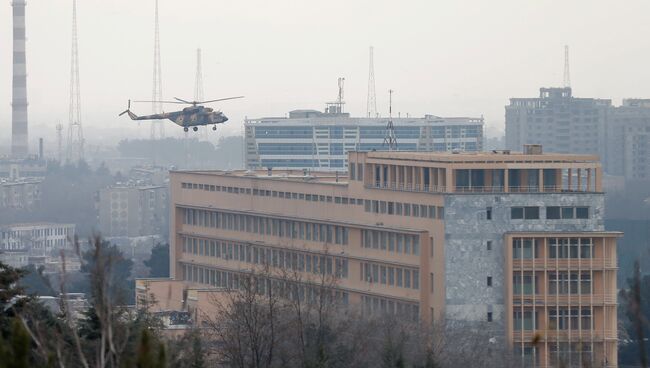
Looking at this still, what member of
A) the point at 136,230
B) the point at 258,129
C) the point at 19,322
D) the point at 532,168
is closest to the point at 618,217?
the point at 258,129

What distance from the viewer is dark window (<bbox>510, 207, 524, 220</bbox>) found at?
163 ft

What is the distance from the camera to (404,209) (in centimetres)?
5234

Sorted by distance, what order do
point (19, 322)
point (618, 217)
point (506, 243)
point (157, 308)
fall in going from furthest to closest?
point (618, 217) → point (157, 308) → point (506, 243) → point (19, 322)

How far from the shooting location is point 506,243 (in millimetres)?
49375

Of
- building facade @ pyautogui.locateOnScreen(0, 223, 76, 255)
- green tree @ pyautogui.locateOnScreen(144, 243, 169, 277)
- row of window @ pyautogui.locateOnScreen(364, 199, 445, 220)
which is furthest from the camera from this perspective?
building facade @ pyautogui.locateOnScreen(0, 223, 76, 255)

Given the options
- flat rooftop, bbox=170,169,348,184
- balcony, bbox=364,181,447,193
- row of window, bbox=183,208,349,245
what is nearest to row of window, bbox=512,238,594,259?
balcony, bbox=364,181,447,193

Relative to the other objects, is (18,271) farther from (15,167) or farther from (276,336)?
(15,167)

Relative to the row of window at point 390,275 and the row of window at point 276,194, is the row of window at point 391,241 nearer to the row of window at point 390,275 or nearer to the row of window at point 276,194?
the row of window at point 390,275

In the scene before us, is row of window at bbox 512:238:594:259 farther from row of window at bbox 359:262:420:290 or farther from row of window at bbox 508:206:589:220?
row of window at bbox 359:262:420:290

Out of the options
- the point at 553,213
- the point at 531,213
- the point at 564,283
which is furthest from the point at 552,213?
the point at 564,283

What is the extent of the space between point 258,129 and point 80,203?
31540 mm

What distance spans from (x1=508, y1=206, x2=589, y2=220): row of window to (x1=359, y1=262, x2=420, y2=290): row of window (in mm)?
3409

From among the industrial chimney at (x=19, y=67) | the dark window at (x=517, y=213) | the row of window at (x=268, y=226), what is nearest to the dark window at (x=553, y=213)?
the dark window at (x=517, y=213)

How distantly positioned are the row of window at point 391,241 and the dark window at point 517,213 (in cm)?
293
